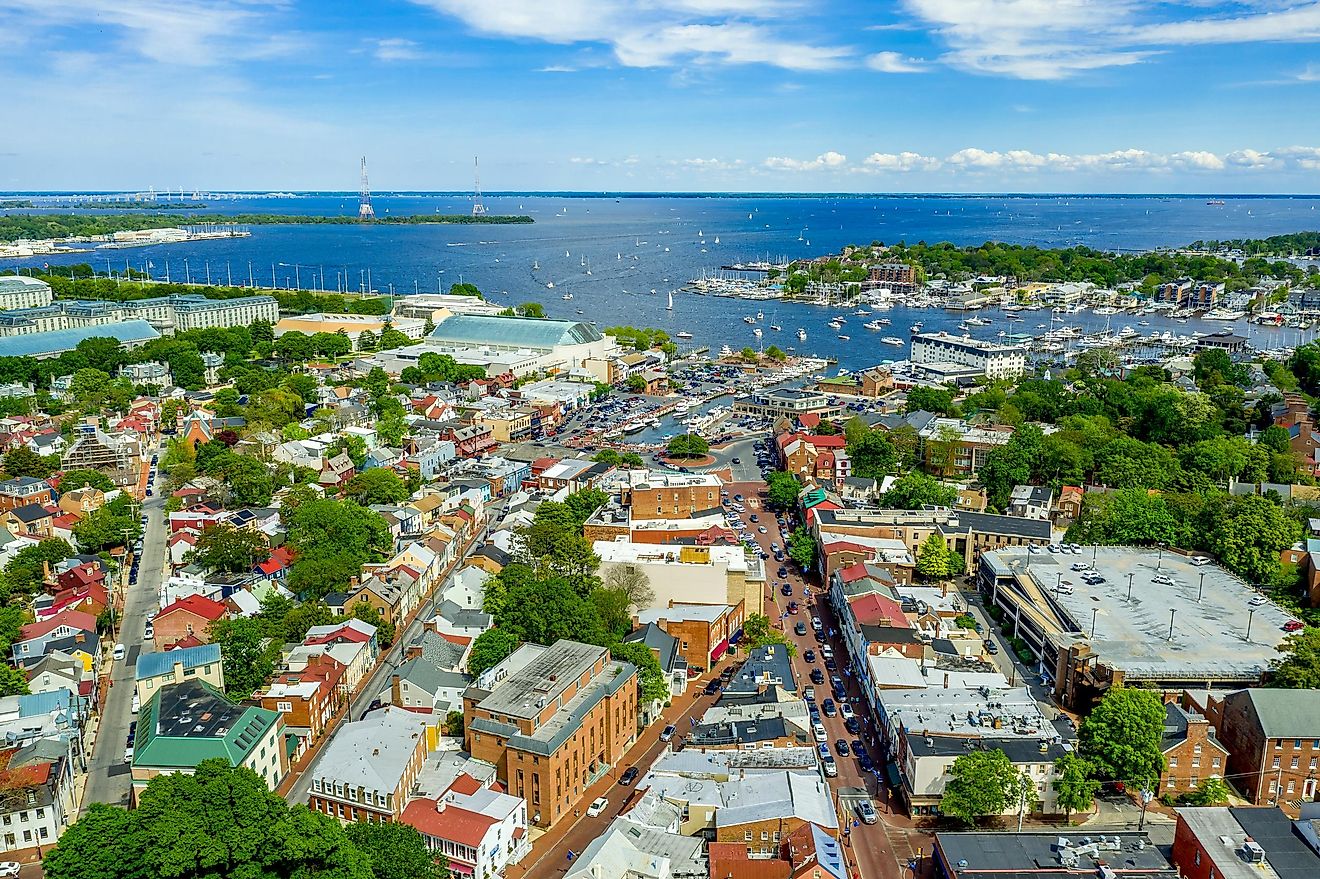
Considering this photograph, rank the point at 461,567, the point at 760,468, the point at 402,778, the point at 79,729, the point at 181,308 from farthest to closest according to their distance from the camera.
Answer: the point at 181,308 → the point at 760,468 → the point at 461,567 → the point at 79,729 → the point at 402,778

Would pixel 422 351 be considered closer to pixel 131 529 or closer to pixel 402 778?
pixel 131 529

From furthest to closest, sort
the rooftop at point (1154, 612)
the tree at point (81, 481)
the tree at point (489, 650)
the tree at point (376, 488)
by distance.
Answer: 1. the tree at point (376, 488)
2. the tree at point (81, 481)
3. the rooftop at point (1154, 612)
4. the tree at point (489, 650)

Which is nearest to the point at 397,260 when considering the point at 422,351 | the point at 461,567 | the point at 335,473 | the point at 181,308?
the point at 181,308

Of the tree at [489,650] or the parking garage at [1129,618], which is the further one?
the parking garage at [1129,618]

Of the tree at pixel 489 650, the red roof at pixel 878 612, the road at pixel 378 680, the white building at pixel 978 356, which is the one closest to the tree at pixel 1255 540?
the red roof at pixel 878 612

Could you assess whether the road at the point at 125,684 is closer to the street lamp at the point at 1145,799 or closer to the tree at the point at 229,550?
the tree at the point at 229,550

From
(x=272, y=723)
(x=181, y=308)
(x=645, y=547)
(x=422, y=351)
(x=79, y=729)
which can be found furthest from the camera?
(x=181, y=308)
